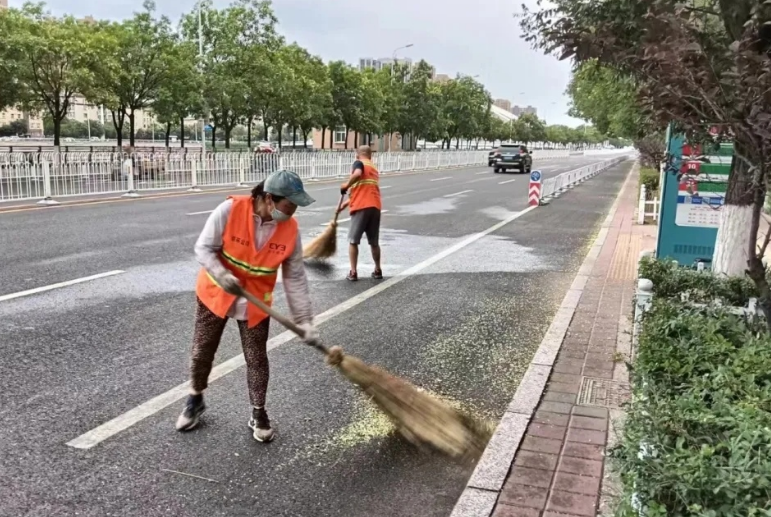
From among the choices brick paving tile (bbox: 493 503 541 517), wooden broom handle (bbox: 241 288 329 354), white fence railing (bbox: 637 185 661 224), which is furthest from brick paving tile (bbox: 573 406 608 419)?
white fence railing (bbox: 637 185 661 224)

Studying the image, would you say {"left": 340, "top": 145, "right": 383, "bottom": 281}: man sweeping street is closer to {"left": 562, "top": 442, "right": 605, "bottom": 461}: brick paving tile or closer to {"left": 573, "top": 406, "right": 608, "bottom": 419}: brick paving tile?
{"left": 573, "top": 406, "right": 608, "bottom": 419}: brick paving tile

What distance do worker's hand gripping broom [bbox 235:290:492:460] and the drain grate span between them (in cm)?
102

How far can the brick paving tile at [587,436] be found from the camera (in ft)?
11.8

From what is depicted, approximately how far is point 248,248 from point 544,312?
392 cm

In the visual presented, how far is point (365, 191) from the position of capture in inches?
310

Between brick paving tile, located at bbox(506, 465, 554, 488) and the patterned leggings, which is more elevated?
the patterned leggings

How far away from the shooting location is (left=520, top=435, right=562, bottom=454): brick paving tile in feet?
11.5

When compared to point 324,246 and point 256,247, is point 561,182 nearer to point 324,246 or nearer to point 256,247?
point 324,246

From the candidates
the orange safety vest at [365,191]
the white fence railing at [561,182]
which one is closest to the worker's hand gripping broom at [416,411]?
the orange safety vest at [365,191]

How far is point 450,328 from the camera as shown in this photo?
5941mm

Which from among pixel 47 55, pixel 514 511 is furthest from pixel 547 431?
pixel 47 55

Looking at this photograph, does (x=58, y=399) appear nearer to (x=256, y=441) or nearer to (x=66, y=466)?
(x=66, y=466)

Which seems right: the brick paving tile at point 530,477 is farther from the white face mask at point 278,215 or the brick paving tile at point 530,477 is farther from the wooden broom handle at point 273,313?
the white face mask at point 278,215

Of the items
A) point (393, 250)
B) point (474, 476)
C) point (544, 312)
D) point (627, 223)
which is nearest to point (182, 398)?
point (474, 476)
